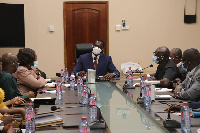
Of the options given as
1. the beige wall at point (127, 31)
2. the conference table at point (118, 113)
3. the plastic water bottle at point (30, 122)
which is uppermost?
the beige wall at point (127, 31)

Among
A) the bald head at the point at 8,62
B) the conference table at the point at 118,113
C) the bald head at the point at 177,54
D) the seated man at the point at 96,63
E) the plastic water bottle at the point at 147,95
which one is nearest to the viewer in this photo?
the conference table at the point at 118,113

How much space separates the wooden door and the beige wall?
0.12m

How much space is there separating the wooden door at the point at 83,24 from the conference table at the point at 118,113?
10.9 feet

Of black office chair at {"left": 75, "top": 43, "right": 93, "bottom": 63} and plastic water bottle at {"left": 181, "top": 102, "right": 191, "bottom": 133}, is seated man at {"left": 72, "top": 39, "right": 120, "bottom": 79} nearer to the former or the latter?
black office chair at {"left": 75, "top": 43, "right": 93, "bottom": 63}

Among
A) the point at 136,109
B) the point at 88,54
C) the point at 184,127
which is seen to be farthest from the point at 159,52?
the point at 184,127

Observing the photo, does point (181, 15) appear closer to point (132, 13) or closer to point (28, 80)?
point (132, 13)

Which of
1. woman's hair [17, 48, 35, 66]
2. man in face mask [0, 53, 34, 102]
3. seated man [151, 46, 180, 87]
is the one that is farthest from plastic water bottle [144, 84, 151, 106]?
woman's hair [17, 48, 35, 66]

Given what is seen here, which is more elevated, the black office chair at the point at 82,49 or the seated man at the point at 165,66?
the black office chair at the point at 82,49

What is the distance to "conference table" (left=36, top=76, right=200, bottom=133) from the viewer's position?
2.44m

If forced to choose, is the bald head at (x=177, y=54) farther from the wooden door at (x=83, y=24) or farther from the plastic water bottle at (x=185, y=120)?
the plastic water bottle at (x=185, y=120)

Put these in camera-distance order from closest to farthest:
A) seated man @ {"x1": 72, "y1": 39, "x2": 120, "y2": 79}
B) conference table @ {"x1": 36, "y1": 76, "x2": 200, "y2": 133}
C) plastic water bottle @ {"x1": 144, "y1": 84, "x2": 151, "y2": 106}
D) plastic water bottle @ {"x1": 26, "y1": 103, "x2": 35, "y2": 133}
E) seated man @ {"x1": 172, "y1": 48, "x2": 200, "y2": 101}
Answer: plastic water bottle @ {"x1": 26, "y1": 103, "x2": 35, "y2": 133} → conference table @ {"x1": 36, "y1": 76, "x2": 200, "y2": 133} → plastic water bottle @ {"x1": 144, "y1": 84, "x2": 151, "y2": 106} → seated man @ {"x1": 172, "y1": 48, "x2": 200, "y2": 101} → seated man @ {"x1": 72, "y1": 39, "x2": 120, "y2": 79}

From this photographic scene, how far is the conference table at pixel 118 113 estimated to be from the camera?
7.99ft

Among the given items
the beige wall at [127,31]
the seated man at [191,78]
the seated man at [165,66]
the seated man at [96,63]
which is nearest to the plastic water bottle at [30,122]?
the seated man at [191,78]

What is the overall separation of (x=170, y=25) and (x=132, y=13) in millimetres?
913
